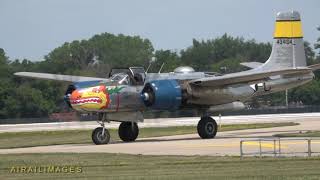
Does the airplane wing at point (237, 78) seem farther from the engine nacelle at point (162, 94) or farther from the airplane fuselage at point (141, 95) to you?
the engine nacelle at point (162, 94)

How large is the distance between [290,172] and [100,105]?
16.0 meters

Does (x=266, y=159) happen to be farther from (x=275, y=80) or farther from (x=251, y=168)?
(x=275, y=80)

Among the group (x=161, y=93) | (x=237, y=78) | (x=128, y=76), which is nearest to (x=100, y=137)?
(x=128, y=76)

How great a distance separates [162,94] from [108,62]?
52.0m

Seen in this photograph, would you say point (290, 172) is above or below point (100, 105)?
below

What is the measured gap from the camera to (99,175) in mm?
23094

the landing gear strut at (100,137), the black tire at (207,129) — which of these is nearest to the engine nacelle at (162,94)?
the black tire at (207,129)

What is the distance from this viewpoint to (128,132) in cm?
4012

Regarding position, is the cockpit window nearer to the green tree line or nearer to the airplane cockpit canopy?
the airplane cockpit canopy

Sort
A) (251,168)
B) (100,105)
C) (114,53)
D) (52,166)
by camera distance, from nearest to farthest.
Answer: (251,168) → (52,166) → (100,105) → (114,53)

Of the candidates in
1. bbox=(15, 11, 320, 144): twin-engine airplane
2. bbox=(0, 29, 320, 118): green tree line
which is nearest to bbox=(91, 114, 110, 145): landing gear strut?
bbox=(15, 11, 320, 144): twin-engine airplane

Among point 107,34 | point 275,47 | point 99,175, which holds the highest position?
point 107,34

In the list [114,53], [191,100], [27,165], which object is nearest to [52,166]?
[27,165]

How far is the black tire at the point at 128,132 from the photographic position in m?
40.1
